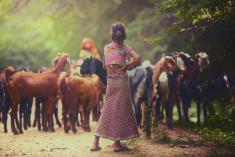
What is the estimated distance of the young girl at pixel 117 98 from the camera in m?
9.78

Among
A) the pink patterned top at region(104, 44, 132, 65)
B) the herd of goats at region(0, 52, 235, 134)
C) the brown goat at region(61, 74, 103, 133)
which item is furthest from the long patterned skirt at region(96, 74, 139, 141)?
the brown goat at region(61, 74, 103, 133)

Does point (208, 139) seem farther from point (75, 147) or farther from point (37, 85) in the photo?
point (37, 85)

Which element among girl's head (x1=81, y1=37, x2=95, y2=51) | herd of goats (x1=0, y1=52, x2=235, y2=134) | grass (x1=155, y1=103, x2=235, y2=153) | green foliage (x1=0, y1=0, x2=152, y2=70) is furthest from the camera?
green foliage (x1=0, y1=0, x2=152, y2=70)

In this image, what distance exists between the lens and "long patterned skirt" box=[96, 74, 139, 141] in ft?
32.0

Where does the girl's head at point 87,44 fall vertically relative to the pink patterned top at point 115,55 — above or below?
above

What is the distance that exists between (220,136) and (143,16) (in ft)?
29.9

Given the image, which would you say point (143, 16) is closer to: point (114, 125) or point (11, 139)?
point (11, 139)

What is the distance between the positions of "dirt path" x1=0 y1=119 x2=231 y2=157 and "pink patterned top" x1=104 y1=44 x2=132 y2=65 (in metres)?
1.69

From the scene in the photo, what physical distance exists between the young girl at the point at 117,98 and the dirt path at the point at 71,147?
1.20 ft

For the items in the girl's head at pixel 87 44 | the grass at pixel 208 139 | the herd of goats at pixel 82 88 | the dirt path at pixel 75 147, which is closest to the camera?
the dirt path at pixel 75 147

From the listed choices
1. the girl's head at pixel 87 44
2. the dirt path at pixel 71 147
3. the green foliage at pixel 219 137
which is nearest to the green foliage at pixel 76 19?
the girl's head at pixel 87 44

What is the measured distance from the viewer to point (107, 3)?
2062cm

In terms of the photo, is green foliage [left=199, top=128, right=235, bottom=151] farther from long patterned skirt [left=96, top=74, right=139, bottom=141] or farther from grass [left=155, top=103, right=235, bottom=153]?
long patterned skirt [left=96, top=74, right=139, bottom=141]

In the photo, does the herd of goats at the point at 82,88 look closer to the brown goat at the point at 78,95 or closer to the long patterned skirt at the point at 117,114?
the brown goat at the point at 78,95
